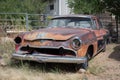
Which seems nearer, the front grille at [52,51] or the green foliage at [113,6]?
the front grille at [52,51]

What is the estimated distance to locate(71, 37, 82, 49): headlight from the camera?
293 inches

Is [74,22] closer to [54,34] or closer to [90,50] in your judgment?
[90,50]

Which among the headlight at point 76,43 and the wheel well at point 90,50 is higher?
the headlight at point 76,43

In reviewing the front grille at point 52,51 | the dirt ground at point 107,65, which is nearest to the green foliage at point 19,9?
the dirt ground at point 107,65

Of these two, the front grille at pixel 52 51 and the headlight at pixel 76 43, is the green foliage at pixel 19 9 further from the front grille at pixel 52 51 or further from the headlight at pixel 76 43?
the headlight at pixel 76 43

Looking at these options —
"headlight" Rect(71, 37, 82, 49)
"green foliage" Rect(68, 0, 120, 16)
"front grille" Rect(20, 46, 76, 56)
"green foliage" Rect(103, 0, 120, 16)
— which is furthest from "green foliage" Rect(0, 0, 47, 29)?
"headlight" Rect(71, 37, 82, 49)

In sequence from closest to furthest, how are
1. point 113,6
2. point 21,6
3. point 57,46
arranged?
point 57,46 → point 113,6 → point 21,6

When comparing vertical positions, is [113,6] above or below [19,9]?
above

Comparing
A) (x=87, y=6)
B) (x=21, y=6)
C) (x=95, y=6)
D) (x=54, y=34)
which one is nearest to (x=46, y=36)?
(x=54, y=34)

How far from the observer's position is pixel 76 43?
7480mm

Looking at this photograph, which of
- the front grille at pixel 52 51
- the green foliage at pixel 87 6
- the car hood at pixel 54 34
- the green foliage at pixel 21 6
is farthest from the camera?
the green foliage at pixel 21 6

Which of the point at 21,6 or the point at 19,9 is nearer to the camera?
the point at 19,9

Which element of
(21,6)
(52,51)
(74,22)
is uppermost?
(21,6)

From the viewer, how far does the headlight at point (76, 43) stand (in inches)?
293
